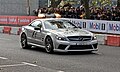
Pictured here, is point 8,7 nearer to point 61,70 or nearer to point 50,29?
point 50,29

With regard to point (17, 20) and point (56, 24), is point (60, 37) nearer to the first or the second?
point (56, 24)

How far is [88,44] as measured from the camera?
14.1 meters

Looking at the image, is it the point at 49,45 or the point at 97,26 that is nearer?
the point at 49,45

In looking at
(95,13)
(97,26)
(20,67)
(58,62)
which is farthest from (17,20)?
(20,67)

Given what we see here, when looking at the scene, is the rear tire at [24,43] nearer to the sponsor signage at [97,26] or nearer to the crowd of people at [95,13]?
the sponsor signage at [97,26]

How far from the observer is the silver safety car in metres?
14.0

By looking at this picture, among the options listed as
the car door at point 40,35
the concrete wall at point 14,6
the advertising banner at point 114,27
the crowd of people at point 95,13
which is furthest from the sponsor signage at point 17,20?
the car door at point 40,35

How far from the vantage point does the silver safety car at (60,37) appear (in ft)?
45.9

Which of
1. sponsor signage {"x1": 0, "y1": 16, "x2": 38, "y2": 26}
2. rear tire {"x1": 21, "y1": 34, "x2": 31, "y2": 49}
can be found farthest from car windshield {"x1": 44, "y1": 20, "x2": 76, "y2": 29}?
sponsor signage {"x1": 0, "y1": 16, "x2": 38, "y2": 26}

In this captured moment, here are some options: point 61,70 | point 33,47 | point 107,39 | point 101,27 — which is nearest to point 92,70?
point 61,70

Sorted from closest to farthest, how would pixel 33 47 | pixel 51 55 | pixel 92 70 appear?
pixel 92 70 < pixel 51 55 < pixel 33 47

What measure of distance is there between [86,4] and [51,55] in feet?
53.0

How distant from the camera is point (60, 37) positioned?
14016mm

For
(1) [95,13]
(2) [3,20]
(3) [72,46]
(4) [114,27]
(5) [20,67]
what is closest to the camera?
(5) [20,67]
